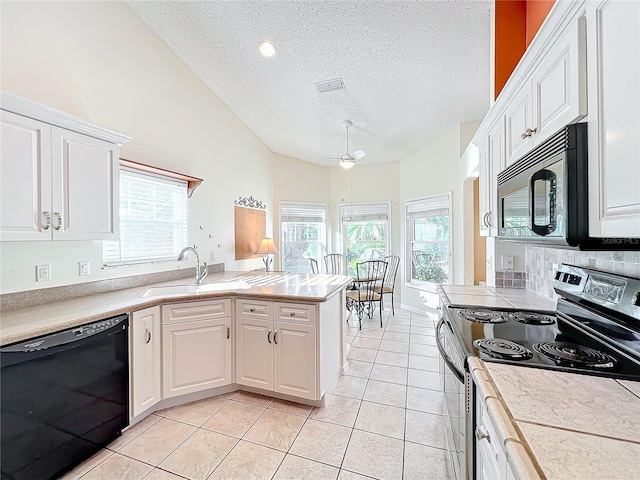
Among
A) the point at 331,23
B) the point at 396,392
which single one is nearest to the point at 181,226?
the point at 331,23

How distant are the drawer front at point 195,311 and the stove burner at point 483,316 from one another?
1783 millimetres

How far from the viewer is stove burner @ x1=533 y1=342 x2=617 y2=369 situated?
0.94m

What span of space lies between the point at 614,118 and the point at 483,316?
3.54 ft

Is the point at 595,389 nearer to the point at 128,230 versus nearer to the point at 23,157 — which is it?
the point at 23,157

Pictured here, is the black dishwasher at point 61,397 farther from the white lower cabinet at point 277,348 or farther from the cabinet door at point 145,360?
the white lower cabinet at point 277,348

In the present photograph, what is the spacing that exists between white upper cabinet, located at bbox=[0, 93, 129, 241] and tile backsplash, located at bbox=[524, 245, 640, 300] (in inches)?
117

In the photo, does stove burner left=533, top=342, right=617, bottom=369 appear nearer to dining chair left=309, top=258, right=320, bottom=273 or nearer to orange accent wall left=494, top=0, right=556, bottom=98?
orange accent wall left=494, top=0, right=556, bottom=98

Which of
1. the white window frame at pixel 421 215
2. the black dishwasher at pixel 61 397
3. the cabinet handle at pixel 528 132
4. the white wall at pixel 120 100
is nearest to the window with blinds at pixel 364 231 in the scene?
the white window frame at pixel 421 215

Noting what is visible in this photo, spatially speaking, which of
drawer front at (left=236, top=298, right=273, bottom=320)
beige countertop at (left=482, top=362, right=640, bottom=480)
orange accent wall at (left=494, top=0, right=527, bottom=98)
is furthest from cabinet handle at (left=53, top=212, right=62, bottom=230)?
orange accent wall at (left=494, top=0, right=527, bottom=98)

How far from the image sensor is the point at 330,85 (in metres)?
3.05

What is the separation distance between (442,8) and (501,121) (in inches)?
38.4

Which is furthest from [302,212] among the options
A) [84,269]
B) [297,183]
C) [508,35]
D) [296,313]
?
[508,35]

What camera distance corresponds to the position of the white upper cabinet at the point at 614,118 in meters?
0.76

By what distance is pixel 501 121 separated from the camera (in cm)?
190
